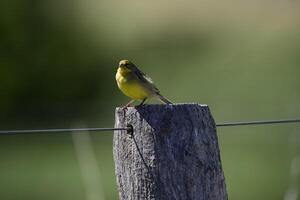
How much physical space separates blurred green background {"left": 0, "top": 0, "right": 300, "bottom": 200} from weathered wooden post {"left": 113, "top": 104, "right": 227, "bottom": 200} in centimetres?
990

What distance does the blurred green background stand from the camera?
60.1ft

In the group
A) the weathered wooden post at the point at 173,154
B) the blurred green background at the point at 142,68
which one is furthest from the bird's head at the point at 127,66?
the blurred green background at the point at 142,68

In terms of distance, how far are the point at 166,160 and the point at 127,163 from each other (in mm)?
208

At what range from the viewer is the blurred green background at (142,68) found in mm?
18328

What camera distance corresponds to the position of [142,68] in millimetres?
25922

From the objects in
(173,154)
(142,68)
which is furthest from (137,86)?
(142,68)

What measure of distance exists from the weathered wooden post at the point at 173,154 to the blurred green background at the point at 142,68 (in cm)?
990

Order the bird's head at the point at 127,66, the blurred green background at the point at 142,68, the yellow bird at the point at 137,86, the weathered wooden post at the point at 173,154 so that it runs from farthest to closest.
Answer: the blurred green background at the point at 142,68 → the bird's head at the point at 127,66 → the yellow bird at the point at 137,86 → the weathered wooden post at the point at 173,154

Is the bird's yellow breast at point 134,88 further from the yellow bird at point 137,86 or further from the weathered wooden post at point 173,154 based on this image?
the weathered wooden post at point 173,154

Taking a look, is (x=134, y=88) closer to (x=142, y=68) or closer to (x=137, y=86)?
(x=137, y=86)

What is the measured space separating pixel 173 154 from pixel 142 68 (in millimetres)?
20706

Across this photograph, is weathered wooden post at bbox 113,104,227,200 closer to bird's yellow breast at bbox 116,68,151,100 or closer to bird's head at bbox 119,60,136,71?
bird's yellow breast at bbox 116,68,151,100

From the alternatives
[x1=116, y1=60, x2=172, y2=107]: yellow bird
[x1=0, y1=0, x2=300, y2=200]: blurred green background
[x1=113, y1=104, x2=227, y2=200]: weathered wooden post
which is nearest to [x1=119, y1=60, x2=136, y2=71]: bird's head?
[x1=116, y1=60, x2=172, y2=107]: yellow bird

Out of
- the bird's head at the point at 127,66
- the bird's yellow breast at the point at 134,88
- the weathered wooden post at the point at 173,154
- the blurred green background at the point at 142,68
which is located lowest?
the weathered wooden post at the point at 173,154
